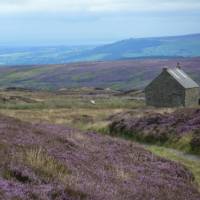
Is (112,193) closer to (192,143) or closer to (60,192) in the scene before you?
(60,192)

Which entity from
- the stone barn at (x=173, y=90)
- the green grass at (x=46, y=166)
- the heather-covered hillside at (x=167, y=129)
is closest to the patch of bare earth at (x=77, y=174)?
the green grass at (x=46, y=166)

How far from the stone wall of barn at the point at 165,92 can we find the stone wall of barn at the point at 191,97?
2.68 ft

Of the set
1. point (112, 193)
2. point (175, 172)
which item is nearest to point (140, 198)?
point (112, 193)

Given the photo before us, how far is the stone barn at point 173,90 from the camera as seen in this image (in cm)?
6981

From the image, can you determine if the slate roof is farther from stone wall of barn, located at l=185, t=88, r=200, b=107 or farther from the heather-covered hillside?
the heather-covered hillside

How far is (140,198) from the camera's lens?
480 inches

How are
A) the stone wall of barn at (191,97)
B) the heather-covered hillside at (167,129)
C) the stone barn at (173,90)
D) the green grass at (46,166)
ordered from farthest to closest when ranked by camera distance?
1. the stone wall of barn at (191,97)
2. the stone barn at (173,90)
3. the heather-covered hillside at (167,129)
4. the green grass at (46,166)

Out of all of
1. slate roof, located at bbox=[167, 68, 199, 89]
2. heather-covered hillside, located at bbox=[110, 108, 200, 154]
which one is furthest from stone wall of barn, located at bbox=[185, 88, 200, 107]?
heather-covered hillside, located at bbox=[110, 108, 200, 154]

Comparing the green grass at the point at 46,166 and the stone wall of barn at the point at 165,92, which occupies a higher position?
the green grass at the point at 46,166

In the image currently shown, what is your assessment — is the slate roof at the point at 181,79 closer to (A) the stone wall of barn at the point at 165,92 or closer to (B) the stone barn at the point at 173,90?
(B) the stone barn at the point at 173,90

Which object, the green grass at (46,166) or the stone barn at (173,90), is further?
the stone barn at (173,90)

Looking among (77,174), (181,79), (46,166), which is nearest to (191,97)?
(181,79)

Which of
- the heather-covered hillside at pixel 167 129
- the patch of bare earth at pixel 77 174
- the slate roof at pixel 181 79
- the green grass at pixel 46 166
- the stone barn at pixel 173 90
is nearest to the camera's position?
the patch of bare earth at pixel 77 174

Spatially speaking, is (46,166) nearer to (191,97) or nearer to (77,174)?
(77,174)
